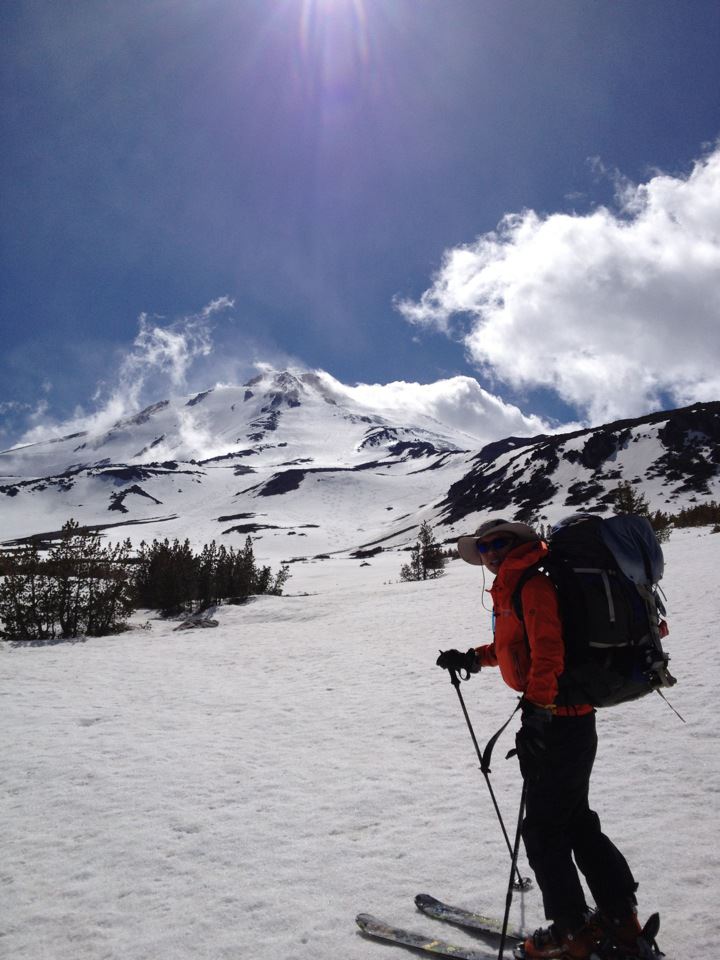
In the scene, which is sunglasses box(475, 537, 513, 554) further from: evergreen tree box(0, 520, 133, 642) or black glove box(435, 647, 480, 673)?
Answer: evergreen tree box(0, 520, 133, 642)

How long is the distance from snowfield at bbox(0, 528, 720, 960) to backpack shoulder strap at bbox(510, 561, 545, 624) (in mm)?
1869

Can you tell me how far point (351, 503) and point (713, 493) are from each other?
7308cm

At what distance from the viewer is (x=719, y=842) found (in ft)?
11.7

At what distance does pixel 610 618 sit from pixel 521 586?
443 millimetres

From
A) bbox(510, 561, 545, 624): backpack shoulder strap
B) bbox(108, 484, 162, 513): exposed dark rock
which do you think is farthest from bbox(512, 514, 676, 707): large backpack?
bbox(108, 484, 162, 513): exposed dark rock

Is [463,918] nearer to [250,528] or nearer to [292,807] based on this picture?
[292,807]

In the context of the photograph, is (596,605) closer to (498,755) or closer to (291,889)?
(291,889)

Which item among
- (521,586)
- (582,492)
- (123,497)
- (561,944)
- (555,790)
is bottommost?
(561,944)

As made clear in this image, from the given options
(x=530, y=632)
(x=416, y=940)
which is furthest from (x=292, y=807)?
(x=530, y=632)

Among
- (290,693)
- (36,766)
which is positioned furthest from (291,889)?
(290,693)

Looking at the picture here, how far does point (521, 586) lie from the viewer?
9.11ft

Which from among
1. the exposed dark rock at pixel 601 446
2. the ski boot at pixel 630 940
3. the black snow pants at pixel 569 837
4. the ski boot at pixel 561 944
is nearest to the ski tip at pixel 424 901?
the ski boot at pixel 561 944

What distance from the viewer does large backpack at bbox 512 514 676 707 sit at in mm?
2637

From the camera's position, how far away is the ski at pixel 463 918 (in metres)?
2.97
